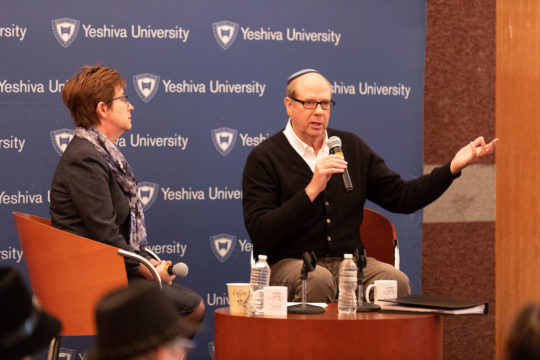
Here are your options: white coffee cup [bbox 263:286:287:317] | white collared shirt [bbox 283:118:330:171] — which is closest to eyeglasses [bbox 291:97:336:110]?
white collared shirt [bbox 283:118:330:171]

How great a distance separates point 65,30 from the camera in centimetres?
422

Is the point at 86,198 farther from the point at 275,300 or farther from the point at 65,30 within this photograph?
the point at 65,30

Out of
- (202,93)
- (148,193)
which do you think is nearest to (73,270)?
(148,193)

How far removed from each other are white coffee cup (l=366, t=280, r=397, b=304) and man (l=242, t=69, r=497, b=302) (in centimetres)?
23

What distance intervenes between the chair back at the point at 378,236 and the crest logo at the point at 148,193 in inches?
47.0

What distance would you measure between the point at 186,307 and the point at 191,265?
1010 mm

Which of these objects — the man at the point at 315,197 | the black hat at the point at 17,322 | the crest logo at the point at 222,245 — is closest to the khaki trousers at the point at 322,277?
the man at the point at 315,197

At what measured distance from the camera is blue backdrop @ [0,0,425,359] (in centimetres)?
417

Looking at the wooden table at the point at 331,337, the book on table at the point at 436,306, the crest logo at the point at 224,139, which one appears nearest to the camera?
the wooden table at the point at 331,337

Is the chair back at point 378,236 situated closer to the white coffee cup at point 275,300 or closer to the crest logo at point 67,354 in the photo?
the white coffee cup at point 275,300

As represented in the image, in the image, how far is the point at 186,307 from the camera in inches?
134

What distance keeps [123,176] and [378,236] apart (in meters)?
1.43

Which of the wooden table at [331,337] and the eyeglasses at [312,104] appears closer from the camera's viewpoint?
the wooden table at [331,337]

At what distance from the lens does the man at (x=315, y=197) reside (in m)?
3.54
